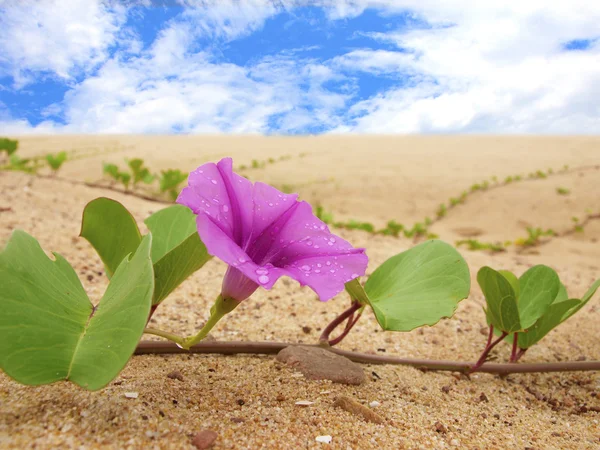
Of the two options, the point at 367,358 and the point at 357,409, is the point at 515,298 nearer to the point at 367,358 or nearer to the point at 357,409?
the point at 367,358

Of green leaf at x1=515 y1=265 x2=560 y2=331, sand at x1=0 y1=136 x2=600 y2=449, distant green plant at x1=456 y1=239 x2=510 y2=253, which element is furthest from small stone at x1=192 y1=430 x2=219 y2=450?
distant green plant at x1=456 y1=239 x2=510 y2=253

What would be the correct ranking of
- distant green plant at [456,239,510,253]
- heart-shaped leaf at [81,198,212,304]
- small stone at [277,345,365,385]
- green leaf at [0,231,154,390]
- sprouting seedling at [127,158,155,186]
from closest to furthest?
green leaf at [0,231,154,390] → heart-shaped leaf at [81,198,212,304] → small stone at [277,345,365,385] → distant green plant at [456,239,510,253] → sprouting seedling at [127,158,155,186]

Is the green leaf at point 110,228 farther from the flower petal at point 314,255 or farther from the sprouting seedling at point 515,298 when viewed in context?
the sprouting seedling at point 515,298

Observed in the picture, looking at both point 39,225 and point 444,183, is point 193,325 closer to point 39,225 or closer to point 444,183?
point 39,225

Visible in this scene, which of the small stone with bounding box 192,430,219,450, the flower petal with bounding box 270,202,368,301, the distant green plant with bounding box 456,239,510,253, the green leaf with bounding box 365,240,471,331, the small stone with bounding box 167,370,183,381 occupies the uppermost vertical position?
the flower petal with bounding box 270,202,368,301

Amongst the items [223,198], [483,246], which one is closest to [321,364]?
[223,198]

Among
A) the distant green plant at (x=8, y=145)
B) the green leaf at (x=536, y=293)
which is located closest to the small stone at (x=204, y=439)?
the green leaf at (x=536, y=293)

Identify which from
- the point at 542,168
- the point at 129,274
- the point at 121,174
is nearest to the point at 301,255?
the point at 129,274

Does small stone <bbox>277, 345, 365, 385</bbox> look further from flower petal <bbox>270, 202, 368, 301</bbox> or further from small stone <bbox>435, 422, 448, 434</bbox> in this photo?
flower petal <bbox>270, 202, 368, 301</bbox>
